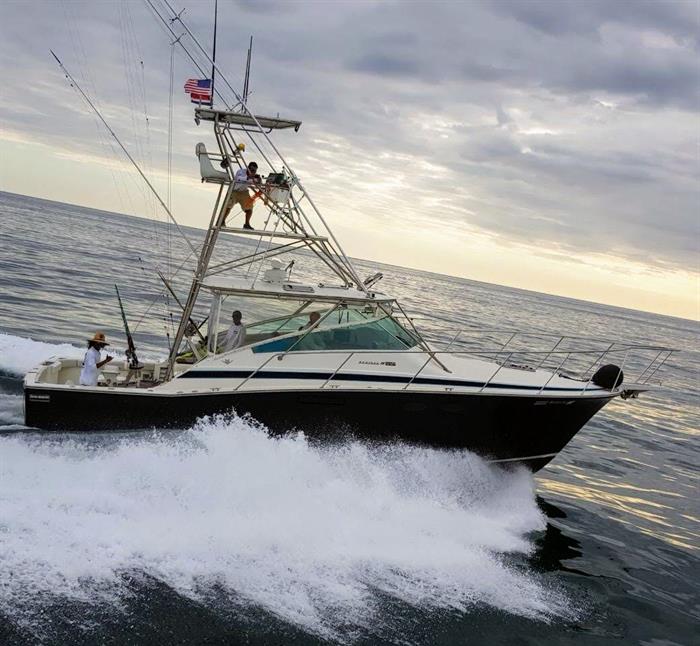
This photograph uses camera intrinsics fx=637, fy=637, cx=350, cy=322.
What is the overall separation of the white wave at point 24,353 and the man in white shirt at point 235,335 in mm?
3751

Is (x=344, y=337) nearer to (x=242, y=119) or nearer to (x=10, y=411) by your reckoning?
(x=242, y=119)

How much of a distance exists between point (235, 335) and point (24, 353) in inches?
215

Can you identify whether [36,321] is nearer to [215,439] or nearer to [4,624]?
[215,439]

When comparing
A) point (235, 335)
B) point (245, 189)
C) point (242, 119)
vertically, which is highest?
point (242, 119)

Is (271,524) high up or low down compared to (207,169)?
down

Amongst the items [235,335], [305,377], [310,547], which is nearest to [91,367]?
[235,335]

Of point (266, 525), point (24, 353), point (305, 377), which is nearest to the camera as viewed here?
point (266, 525)

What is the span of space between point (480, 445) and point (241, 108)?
524 centimetres

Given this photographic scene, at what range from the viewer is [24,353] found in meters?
11.3

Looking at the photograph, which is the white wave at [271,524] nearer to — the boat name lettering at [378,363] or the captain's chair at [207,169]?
the boat name lettering at [378,363]

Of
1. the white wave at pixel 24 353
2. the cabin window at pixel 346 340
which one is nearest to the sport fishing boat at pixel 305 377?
the cabin window at pixel 346 340

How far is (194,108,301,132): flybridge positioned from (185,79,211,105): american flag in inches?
6.0

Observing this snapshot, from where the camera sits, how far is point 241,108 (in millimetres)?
8258

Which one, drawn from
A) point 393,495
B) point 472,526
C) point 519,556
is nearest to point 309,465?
point 393,495
